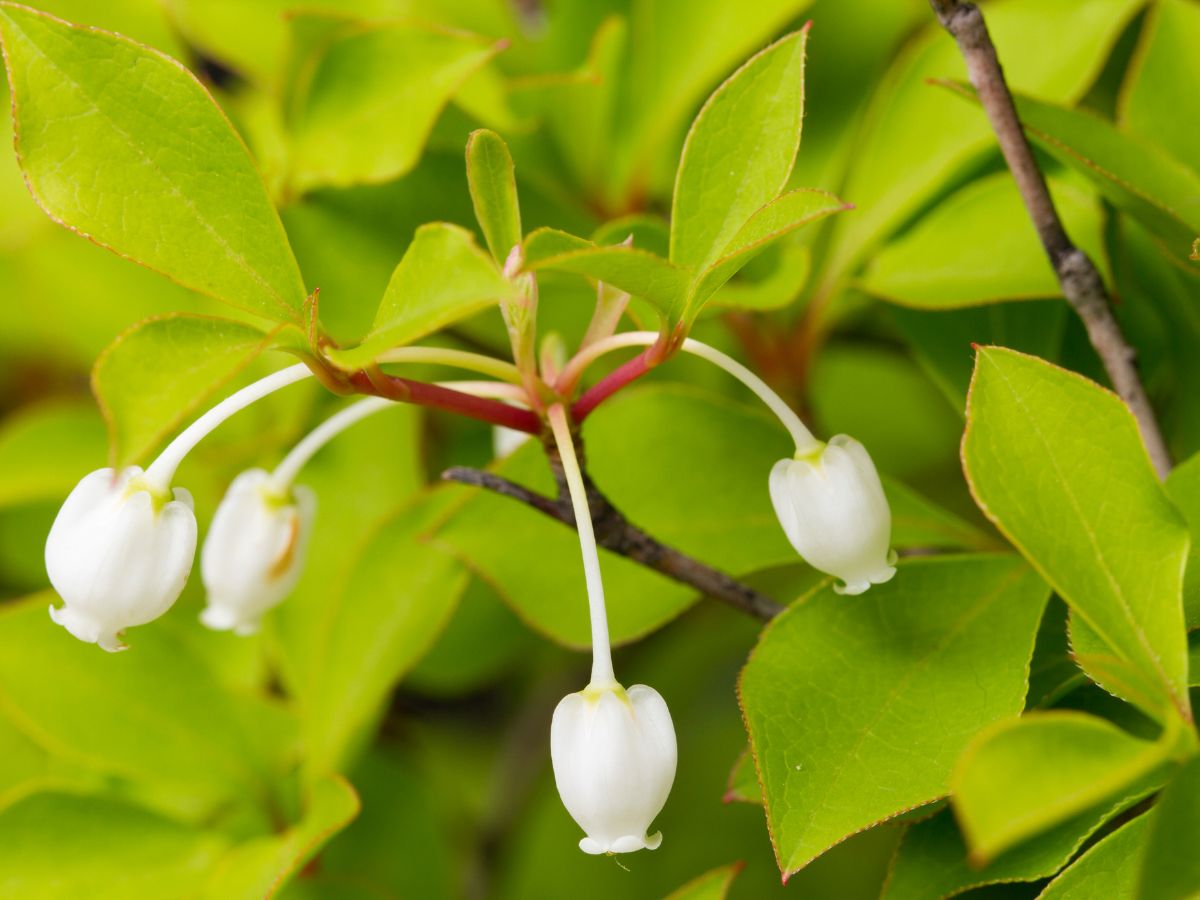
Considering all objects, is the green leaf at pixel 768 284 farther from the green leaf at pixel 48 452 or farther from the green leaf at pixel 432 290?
the green leaf at pixel 48 452

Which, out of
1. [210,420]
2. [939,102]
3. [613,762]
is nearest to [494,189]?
[210,420]

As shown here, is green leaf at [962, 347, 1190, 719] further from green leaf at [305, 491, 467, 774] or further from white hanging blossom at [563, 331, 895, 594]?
green leaf at [305, 491, 467, 774]

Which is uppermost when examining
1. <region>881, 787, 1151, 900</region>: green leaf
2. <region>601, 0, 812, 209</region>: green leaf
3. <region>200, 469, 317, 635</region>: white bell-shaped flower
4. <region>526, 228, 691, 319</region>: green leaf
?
<region>601, 0, 812, 209</region>: green leaf

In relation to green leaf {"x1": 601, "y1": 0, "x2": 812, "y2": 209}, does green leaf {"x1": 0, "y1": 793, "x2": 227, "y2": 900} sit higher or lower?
lower

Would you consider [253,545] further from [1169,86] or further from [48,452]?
[1169,86]

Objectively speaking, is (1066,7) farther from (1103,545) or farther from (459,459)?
(459,459)

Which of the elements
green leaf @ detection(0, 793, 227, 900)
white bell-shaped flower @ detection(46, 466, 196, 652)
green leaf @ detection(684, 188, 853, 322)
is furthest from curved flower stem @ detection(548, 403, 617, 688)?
green leaf @ detection(0, 793, 227, 900)

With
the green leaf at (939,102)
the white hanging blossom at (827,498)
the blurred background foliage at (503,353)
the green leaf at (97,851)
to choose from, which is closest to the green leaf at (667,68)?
the blurred background foliage at (503,353)

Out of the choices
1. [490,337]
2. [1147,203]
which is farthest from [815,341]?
[1147,203]
